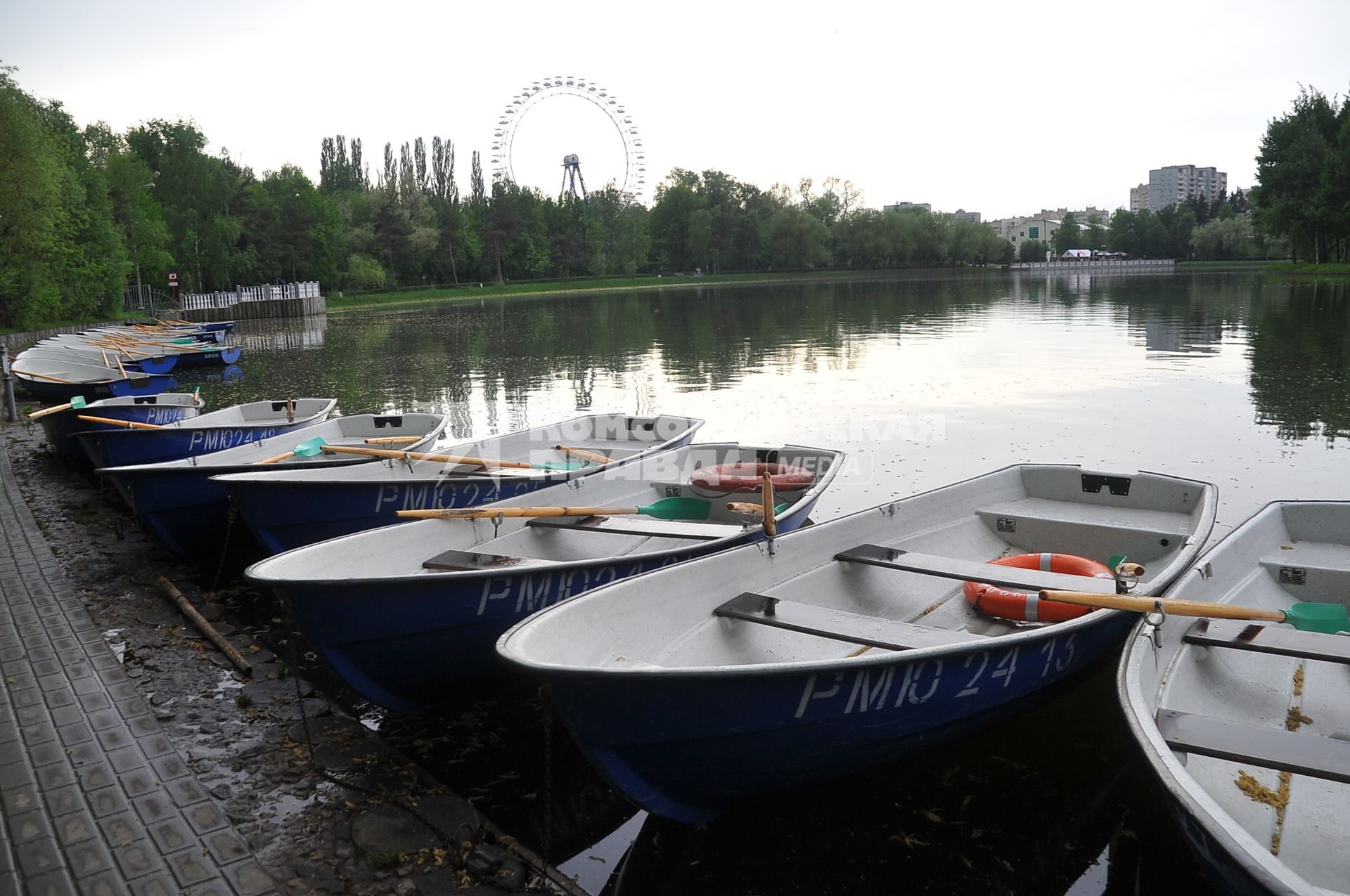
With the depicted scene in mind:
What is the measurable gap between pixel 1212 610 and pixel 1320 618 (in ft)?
3.89

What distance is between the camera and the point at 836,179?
404 feet

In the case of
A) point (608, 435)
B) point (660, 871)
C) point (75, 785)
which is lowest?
point (660, 871)

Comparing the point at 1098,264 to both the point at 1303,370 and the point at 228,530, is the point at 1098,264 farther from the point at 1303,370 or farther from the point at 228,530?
the point at 228,530

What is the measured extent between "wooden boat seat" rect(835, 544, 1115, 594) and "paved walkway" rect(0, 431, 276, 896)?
3.71 metres

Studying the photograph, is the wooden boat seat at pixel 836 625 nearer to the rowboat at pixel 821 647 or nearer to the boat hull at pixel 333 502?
the rowboat at pixel 821 647

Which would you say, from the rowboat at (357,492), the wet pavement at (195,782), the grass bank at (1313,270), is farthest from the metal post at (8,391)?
the grass bank at (1313,270)

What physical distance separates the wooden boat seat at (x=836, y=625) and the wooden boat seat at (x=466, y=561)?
4.17ft

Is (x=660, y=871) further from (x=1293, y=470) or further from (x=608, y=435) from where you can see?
(x=1293, y=470)

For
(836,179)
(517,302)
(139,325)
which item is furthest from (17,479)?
(836,179)

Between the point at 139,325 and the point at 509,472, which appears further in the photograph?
the point at 139,325

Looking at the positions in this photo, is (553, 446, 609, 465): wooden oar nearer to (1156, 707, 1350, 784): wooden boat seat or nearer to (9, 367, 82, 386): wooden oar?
(1156, 707, 1350, 784): wooden boat seat

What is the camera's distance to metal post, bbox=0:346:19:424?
1725 centimetres

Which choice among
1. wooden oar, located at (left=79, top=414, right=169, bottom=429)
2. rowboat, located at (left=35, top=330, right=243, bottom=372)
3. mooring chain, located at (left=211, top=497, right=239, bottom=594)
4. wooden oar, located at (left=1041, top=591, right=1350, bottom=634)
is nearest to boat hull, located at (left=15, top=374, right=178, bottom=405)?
wooden oar, located at (left=79, top=414, right=169, bottom=429)

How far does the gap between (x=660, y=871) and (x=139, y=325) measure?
3823 centimetres
